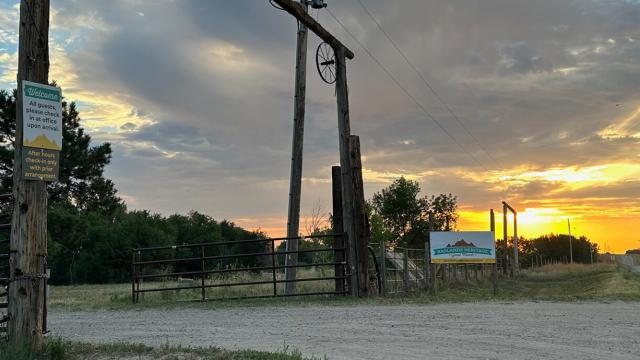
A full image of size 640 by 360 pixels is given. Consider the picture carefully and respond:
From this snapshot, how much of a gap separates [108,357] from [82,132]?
39476 millimetres

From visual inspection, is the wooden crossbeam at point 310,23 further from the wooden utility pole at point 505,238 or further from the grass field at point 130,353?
the wooden utility pole at point 505,238

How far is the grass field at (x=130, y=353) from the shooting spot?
23.2 ft

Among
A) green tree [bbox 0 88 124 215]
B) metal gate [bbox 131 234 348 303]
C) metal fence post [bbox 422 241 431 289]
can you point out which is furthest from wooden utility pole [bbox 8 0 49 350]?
green tree [bbox 0 88 124 215]

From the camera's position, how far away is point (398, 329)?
9.66 metres

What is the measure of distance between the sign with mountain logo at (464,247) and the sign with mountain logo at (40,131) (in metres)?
13.1

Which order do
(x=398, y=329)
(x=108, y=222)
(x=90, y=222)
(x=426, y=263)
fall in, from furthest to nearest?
1. (x=108, y=222)
2. (x=90, y=222)
3. (x=426, y=263)
4. (x=398, y=329)

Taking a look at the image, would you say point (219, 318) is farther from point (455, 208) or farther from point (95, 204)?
point (455, 208)

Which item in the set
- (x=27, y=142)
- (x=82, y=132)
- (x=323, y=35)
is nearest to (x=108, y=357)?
(x=27, y=142)

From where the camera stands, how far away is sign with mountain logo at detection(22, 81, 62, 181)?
7.71 meters

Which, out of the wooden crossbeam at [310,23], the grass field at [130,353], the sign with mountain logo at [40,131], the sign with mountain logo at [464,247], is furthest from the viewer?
the sign with mountain logo at [464,247]

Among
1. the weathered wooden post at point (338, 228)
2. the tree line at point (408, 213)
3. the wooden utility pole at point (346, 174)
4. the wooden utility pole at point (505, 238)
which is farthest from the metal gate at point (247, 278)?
the tree line at point (408, 213)

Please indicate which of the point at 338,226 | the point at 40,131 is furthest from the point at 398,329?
the point at 338,226

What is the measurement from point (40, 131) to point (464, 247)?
45.5 feet

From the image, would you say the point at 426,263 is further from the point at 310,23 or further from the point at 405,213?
the point at 405,213
